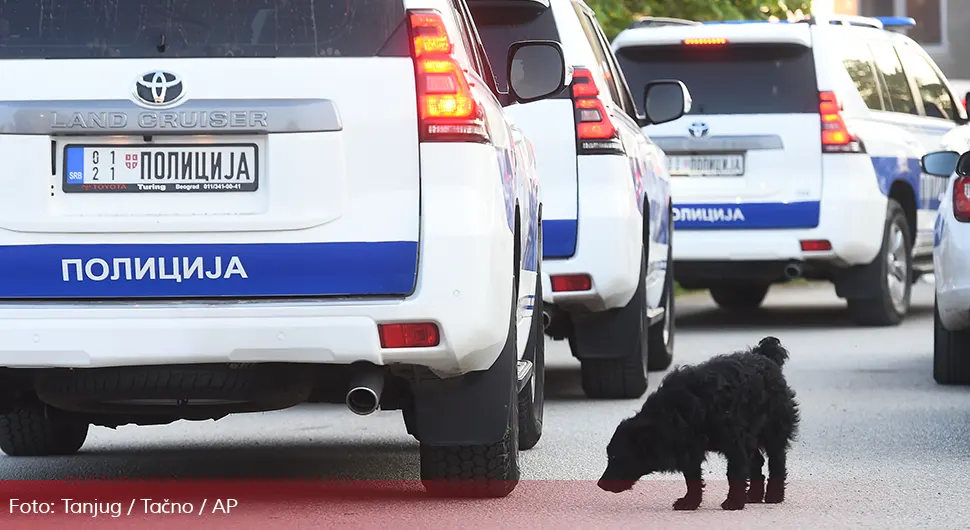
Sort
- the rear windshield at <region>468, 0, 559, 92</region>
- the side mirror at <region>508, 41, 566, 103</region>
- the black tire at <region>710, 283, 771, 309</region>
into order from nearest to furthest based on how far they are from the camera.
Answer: the side mirror at <region>508, 41, 566, 103</region> < the rear windshield at <region>468, 0, 559, 92</region> < the black tire at <region>710, 283, 771, 309</region>

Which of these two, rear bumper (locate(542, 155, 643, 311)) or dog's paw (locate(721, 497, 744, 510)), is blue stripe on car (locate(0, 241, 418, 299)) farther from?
rear bumper (locate(542, 155, 643, 311))

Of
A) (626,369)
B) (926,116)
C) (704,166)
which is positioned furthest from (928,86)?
(626,369)

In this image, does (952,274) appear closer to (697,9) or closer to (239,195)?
(239,195)

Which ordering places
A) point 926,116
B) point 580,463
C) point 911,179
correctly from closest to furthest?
point 580,463 → point 911,179 → point 926,116

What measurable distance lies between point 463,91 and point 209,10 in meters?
0.76

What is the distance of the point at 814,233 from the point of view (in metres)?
13.9

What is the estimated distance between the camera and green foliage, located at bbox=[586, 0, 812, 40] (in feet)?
68.0

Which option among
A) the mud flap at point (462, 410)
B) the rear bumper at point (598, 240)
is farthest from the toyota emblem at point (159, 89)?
the rear bumper at point (598, 240)

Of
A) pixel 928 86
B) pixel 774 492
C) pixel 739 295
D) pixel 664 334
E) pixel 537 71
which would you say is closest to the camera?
pixel 774 492

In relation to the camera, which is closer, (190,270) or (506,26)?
(190,270)

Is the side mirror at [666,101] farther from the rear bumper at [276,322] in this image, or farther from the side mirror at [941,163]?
the rear bumper at [276,322]

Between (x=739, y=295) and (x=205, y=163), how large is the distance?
1204 centimetres

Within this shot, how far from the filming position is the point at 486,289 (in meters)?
5.87

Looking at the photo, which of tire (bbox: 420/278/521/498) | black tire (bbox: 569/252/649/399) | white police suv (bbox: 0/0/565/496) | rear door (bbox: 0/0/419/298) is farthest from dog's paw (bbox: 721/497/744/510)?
black tire (bbox: 569/252/649/399)
